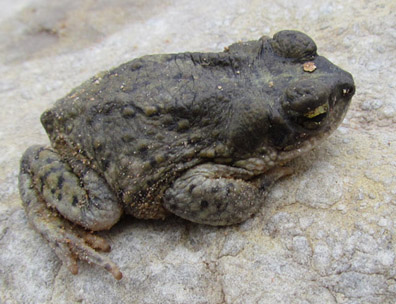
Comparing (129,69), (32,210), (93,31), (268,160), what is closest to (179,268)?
(268,160)

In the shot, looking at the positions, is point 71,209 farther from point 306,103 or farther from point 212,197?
point 306,103

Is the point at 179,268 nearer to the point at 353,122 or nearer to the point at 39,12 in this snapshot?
the point at 353,122

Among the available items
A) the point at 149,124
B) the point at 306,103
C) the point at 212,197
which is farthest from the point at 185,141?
the point at 306,103

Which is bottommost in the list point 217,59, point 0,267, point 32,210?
point 0,267

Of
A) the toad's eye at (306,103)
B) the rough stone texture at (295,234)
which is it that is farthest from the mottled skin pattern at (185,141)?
Result: the rough stone texture at (295,234)

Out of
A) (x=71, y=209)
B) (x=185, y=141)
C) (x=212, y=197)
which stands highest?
(x=185, y=141)

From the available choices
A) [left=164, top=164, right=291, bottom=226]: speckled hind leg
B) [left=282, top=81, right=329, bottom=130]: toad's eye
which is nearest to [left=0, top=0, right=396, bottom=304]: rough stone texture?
[left=164, top=164, right=291, bottom=226]: speckled hind leg

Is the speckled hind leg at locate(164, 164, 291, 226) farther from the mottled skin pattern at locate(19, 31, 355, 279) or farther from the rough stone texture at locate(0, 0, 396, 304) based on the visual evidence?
the rough stone texture at locate(0, 0, 396, 304)
